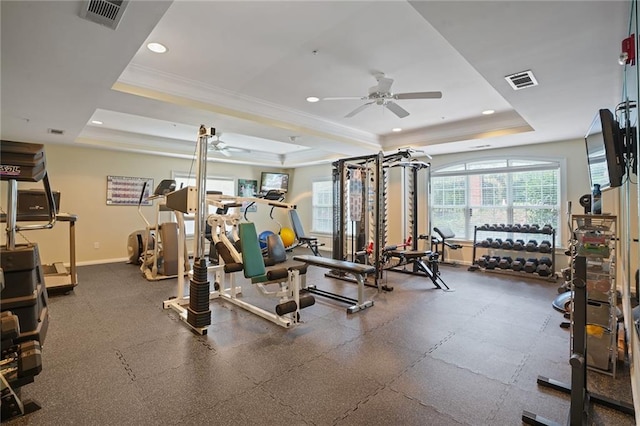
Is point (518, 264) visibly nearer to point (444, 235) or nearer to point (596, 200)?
point (444, 235)

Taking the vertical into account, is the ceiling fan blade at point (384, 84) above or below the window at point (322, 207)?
above

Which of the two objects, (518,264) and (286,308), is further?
(518,264)

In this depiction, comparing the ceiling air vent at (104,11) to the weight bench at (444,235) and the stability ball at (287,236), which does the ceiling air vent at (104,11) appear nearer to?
the weight bench at (444,235)

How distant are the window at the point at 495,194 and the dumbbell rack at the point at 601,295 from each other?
398 centimetres

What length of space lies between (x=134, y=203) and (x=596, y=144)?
26.9 ft

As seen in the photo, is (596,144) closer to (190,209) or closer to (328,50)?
(328,50)

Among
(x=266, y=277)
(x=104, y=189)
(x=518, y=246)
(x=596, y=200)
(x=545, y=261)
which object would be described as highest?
(x=104, y=189)

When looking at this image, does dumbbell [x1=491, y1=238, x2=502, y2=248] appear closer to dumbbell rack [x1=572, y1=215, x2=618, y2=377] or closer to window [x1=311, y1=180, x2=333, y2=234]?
dumbbell rack [x1=572, y1=215, x2=618, y2=377]

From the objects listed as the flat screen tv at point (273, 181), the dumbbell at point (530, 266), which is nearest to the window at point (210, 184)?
the flat screen tv at point (273, 181)

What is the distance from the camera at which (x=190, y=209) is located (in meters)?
3.54

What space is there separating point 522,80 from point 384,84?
1.37 metres

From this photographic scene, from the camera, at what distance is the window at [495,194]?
5953 millimetres

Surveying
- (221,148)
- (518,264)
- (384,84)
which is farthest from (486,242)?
(221,148)

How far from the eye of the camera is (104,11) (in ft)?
6.47
